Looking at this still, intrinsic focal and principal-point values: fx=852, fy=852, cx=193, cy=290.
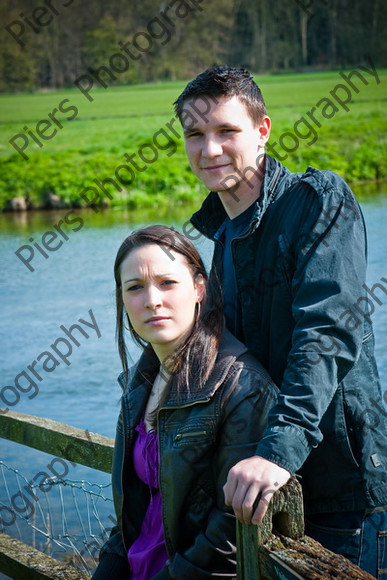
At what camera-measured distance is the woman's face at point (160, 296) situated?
206 cm

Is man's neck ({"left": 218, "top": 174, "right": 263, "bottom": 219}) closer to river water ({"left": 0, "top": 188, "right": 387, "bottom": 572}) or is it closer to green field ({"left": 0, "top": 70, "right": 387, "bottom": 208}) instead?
river water ({"left": 0, "top": 188, "right": 387, "bottom": 572})

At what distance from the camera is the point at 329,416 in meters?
1.87

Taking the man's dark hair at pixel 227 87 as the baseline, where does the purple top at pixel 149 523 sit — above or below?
below

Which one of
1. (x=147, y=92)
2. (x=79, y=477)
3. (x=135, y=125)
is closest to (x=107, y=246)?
(x=79, y=477)

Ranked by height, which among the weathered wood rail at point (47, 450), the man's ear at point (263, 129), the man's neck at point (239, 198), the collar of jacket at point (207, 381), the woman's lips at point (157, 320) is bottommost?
the weathered wood rail at point (47, 450)

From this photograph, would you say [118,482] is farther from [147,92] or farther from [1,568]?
[147,92]

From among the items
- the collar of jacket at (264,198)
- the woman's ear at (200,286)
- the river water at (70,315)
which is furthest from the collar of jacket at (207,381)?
the river water at (70,315)

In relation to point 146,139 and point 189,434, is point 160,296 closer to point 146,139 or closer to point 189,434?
point 189,434

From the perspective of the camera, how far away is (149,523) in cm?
205

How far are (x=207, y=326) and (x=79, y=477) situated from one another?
3.50 m

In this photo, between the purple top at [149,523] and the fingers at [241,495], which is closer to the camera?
the fingers at [241,495]

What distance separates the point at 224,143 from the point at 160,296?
0.40 meters

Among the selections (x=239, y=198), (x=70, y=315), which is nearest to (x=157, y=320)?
(x=239, y=198)

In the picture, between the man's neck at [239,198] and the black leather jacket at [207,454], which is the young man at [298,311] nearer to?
the man's neck at [239,198]
